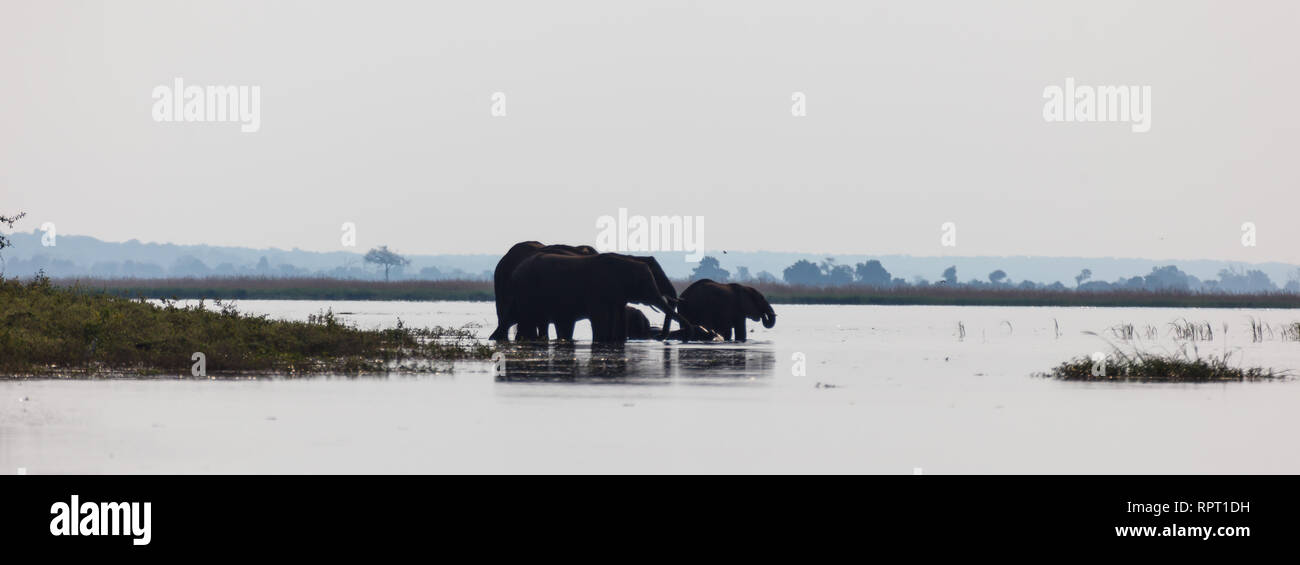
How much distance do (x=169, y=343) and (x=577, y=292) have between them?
34.5 ft

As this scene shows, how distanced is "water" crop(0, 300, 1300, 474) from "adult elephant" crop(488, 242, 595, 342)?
24.4 feet

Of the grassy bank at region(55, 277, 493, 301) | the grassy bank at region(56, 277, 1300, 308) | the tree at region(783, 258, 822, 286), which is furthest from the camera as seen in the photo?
the tree at region(783, 258, 822, 286)

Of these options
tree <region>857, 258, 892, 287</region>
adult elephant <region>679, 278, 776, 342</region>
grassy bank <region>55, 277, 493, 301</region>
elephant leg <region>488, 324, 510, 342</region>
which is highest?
tree <region>857, 258, 892, 287</region>

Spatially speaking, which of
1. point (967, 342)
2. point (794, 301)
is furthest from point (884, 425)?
point (794, 301)

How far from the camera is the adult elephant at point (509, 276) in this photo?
116 ft

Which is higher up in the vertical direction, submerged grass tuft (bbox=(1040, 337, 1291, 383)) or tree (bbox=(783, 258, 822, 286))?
tree (bbox=(783, 258, 822, 286))

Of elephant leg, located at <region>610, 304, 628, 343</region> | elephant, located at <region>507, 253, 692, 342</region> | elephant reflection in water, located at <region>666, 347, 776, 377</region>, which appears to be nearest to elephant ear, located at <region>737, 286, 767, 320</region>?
elephant, located at <region>507, 253, 692, 342</region>

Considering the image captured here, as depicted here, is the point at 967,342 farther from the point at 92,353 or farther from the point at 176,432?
the point at 176,432

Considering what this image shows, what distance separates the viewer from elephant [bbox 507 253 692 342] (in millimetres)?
34219

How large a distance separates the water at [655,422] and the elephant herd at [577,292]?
6271 millimetres

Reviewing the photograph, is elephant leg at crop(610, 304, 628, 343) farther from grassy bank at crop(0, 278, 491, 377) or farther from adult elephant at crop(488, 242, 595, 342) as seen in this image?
grassy bank at crop(0, 278, 491, 377)

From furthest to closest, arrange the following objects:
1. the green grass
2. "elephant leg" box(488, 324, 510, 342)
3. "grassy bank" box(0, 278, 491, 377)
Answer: "elephant leg" box(488, 324, 510, 342) → the green grass → "grassy bank" box(0, 278, 491, 377)

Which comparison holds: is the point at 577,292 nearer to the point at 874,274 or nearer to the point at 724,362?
the point at 724,362
